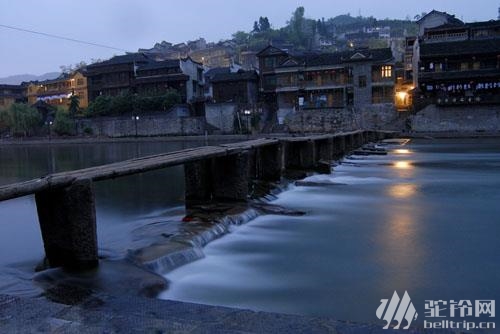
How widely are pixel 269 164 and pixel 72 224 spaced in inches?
376

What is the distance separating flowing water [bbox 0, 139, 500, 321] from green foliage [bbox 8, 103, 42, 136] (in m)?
70.3

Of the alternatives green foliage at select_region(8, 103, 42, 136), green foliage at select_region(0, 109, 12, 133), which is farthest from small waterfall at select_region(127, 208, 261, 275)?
green foliage at select_region(0, 109, 12, 133)

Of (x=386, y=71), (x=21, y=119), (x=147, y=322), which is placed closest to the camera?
(x=147, y=322)

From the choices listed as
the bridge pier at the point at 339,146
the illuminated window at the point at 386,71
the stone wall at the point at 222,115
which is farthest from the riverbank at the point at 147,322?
the stone wall at the point at 222,115

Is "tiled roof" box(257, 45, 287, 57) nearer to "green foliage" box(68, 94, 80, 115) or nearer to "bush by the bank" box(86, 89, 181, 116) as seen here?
"bush by the bank" box(86, 89, 181, 116)

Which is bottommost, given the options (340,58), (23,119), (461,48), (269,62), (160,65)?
(23,119)

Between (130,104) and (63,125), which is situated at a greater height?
(130,104)

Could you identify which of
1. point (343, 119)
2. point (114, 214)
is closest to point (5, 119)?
point (343, 119)

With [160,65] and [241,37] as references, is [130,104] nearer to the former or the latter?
[160,65]

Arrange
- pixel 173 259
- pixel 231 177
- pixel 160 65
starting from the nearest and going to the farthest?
pixel 173 259 → pixel 231 177 → pixel 160 65

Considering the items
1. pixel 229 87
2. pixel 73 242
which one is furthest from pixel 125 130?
pixel 73 242

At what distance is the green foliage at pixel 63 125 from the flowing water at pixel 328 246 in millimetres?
63469

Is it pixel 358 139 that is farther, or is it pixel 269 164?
pixel 358 139

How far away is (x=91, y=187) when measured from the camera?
692cm
